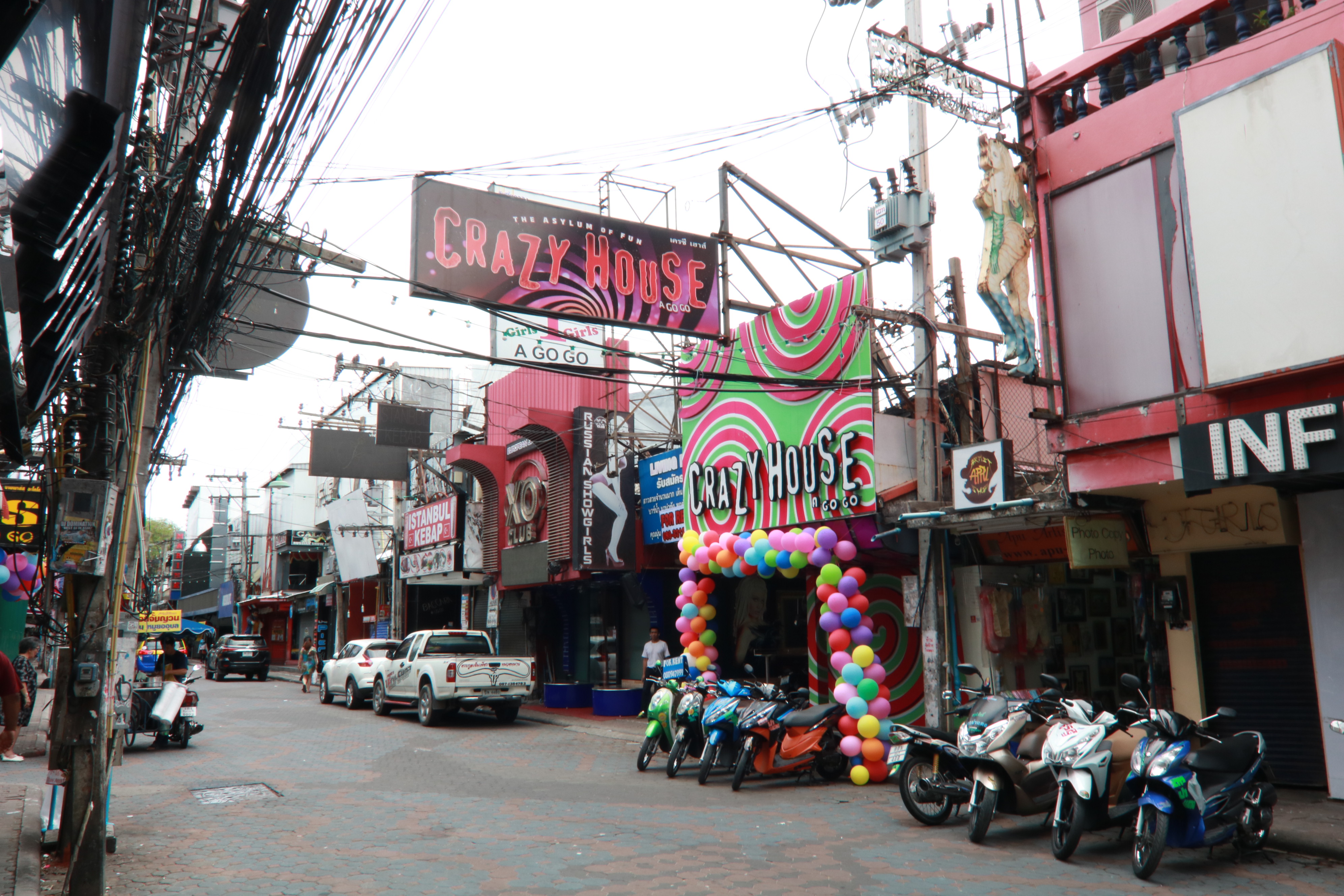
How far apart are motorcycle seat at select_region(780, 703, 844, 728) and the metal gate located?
4211 mm

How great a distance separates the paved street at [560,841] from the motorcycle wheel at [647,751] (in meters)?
0.20

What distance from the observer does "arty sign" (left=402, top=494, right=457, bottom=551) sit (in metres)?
26.2

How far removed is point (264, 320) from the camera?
35.1 feet

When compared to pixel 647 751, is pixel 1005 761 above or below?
above

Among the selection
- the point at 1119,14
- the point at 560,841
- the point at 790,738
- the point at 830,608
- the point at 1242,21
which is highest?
the point at 1119,14

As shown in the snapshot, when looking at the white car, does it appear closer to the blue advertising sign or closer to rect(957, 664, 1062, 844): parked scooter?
the blue advertising sign

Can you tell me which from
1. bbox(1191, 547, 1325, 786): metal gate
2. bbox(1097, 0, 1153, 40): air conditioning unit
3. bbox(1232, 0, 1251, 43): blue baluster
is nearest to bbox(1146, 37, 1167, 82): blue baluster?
bbox(1232, 0, 1251, 43): blue baluster

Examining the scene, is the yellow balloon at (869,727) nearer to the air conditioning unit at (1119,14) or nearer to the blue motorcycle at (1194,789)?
the blue motorcycle at (1194,789)

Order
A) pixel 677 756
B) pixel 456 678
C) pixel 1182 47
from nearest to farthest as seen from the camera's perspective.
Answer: pixel 1182 47 → pixel 677 756 → pixel 456 678

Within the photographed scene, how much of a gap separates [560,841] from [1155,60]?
9903 mm

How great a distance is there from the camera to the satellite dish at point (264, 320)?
34.0 ft

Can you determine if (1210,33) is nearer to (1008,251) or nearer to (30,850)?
(1008,251)

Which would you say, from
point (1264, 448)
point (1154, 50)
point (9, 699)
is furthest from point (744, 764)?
point (1154, 50)

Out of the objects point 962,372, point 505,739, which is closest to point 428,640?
point 505,739
